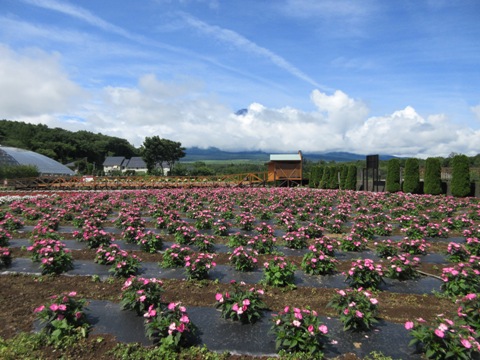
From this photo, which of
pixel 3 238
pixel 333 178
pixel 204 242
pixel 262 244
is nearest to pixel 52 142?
pixel 333 178

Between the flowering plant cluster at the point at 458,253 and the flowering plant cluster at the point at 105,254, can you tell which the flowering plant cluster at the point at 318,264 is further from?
the flowering plant cluster at the point at 105,254

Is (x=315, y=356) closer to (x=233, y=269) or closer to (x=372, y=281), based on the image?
(x=372, y=281)

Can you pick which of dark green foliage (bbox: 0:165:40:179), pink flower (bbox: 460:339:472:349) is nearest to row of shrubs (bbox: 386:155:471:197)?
pink flower (bbox: 460:339:472:349)

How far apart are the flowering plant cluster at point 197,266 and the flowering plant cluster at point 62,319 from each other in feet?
5.93

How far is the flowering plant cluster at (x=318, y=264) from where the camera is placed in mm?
5668

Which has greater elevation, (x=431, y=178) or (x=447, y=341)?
(x=431, y=178)

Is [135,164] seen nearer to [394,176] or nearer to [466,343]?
[394,176]

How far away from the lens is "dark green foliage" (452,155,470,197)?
17531 mm

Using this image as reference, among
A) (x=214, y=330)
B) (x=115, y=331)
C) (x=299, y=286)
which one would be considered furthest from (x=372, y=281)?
(x=115, y=331)

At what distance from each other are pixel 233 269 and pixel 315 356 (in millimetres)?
3018

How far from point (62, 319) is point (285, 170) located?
1068 inches

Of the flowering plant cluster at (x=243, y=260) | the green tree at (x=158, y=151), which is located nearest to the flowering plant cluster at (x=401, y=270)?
the flowering plant cluster at (x=243, y=260)

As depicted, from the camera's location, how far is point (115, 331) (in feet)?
12.7

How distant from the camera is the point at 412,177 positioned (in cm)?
2008
